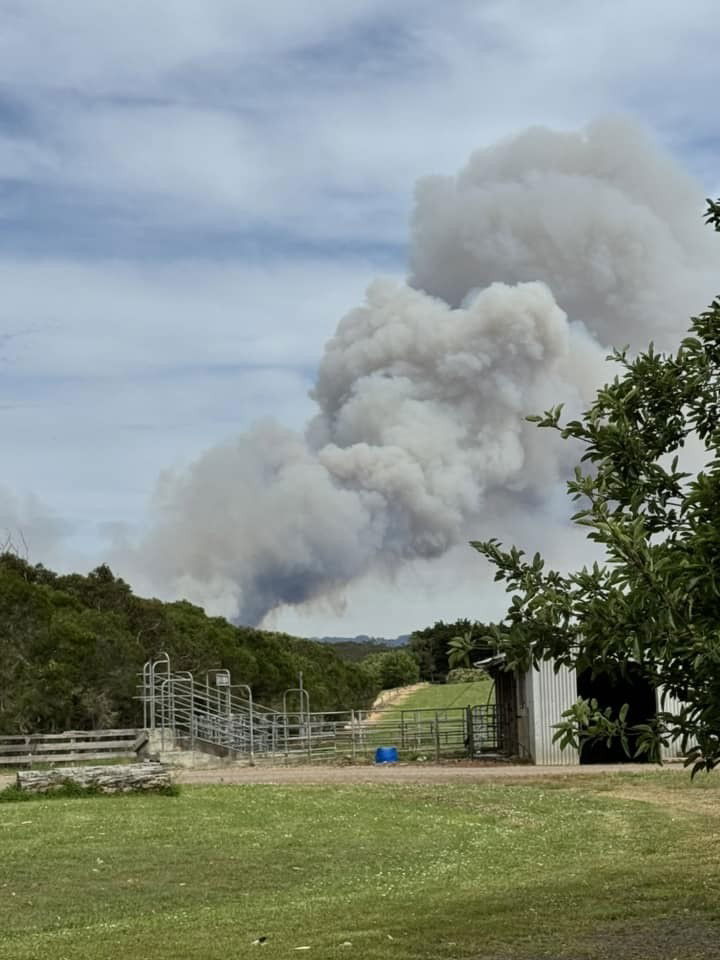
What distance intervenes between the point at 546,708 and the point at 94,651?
2002cm

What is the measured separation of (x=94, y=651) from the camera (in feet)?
176

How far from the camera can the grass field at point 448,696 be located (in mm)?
99750

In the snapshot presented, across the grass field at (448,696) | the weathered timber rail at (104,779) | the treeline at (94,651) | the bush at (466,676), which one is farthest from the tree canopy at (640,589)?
the bush at (466,676)

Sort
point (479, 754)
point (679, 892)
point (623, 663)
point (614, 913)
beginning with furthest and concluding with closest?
point (479, 754)
point (679, 892)
point (614, 913)
point (623, 663)

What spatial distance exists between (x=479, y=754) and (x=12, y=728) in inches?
726

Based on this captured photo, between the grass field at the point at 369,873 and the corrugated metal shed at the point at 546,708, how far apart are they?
956 cm

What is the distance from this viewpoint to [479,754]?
151 ft

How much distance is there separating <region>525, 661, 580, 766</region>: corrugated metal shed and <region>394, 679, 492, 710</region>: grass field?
2134 inches

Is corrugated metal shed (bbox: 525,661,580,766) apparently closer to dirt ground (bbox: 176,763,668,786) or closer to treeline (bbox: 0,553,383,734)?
dirt ground (bbox: 176,763,668,786)

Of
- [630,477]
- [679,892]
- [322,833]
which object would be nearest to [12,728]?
[322,833]

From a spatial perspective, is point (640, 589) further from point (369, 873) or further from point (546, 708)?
point (546, 708)

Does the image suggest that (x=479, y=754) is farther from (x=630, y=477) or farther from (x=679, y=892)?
(x=630, y=477)

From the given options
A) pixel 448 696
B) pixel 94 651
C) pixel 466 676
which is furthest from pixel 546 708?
pixel 466 676

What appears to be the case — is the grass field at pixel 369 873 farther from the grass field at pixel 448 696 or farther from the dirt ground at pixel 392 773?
the grass field at pixel 448 696
